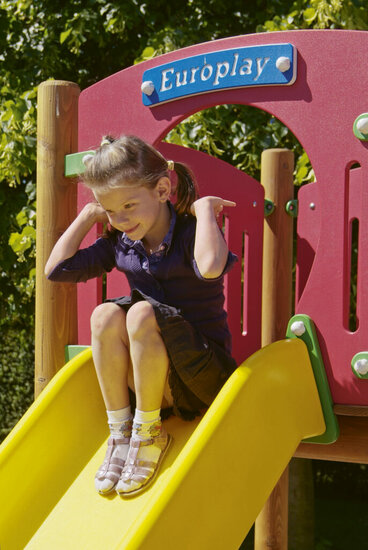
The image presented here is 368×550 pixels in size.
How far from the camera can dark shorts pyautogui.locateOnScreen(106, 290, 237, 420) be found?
7.96 feet

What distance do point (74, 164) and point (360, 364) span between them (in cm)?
141

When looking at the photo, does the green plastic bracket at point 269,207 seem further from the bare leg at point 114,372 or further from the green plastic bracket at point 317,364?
the bare leg at point 114,372

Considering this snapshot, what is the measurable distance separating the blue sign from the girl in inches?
20.2

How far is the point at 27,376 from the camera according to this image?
29.2 ft

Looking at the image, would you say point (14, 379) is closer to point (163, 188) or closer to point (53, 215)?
point (53, 215)

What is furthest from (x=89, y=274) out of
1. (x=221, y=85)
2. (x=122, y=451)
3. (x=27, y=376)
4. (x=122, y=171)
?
(x=27, y=376)

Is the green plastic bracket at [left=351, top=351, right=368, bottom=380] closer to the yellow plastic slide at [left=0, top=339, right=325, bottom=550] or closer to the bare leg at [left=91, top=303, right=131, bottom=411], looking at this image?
the yellow plastic slide at [left=0, top=339, right=325, bottom=550]

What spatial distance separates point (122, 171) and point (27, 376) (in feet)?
22.2

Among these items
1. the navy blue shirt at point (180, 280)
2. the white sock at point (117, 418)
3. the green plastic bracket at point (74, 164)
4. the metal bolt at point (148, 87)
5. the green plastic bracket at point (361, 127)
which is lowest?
the white sock at point (117, 418)

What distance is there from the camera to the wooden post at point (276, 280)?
3.87 meters

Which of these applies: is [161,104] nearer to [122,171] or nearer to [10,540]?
[122,171]

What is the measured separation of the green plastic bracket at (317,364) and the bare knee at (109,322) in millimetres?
642

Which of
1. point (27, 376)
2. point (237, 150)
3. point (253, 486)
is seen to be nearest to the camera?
point (253, 486)

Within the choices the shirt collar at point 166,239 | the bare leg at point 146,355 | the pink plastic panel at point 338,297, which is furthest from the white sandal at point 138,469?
the pink plastic panel at point 338,297
